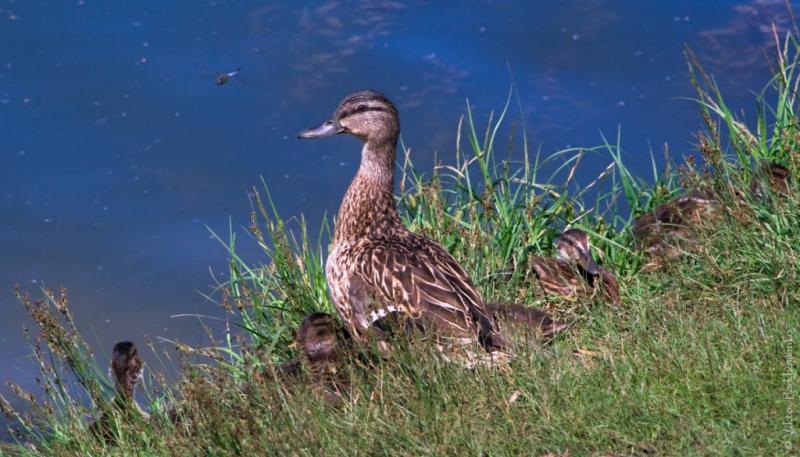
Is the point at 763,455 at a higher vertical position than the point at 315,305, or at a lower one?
higher

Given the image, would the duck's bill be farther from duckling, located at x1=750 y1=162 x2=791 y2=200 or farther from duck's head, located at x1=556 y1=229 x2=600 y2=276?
duckling, located at x1=750 y1=162 x2=791 y2=200

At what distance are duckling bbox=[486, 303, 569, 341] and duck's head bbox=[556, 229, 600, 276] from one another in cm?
40

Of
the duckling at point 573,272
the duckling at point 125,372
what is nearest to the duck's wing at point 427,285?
the duckling at point 573,272

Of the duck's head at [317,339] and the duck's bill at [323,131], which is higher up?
the duck's bill at [323,131]

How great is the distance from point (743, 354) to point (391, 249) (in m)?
2.25

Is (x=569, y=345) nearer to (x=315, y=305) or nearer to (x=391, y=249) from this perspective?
(x=391, y=249)

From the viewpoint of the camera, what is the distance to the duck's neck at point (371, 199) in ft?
24.8

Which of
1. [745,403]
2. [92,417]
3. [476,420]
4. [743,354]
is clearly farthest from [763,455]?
[92,417]

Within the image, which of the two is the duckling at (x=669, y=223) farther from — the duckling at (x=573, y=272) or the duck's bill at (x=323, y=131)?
the duck's bill at (x=323, y=131)

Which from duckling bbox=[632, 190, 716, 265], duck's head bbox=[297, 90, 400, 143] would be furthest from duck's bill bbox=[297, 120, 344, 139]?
duckling bbox=[632, 190, 716, 265]

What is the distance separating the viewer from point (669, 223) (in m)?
7.72

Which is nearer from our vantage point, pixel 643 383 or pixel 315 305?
pixel 643 383

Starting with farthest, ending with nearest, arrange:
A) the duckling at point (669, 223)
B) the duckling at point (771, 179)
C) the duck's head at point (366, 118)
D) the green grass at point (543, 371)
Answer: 1. the duck's head at point (366, 118)
2. the duckling at point (669, 223)
3. the duckling at point (771, 179)
4. the green grass at point (543, 371)

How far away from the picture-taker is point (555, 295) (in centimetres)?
734
